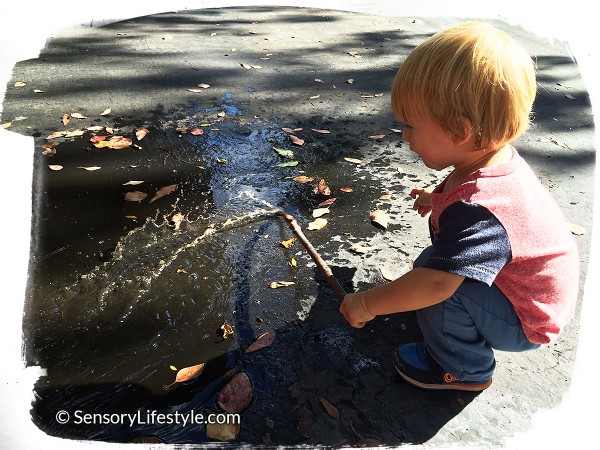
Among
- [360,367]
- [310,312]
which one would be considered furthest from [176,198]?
[360,367]

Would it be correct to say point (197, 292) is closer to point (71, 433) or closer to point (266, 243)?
point (266, 243)

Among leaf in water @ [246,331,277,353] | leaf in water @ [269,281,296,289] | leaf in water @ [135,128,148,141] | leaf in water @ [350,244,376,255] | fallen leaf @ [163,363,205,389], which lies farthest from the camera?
leaf in water @ [135,128,148,141]

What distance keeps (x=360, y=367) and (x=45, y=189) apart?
1917 mm

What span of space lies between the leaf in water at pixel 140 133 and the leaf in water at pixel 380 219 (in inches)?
62.0

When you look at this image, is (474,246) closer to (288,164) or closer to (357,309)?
(357,309)

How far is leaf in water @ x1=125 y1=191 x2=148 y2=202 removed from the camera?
2.83m

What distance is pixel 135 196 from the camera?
2857 mm

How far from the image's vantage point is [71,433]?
5.58 feet

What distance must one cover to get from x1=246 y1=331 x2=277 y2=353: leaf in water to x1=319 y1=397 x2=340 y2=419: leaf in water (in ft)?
0.99

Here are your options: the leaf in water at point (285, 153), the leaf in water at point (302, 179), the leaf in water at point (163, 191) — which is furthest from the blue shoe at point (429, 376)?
the leaf in water at point (285, 153)

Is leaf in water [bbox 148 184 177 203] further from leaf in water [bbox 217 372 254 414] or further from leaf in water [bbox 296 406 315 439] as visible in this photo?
leaf in water [bbox 296 406 315 439]

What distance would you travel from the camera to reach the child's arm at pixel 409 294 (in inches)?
61.9

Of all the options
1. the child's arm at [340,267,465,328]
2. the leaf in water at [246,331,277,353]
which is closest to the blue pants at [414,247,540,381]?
the child's arm at [340,267,465,328]

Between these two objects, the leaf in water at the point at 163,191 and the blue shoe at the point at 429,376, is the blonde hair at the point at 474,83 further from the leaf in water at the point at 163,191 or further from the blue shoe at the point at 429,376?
the leaf in water at the point at 163,191
